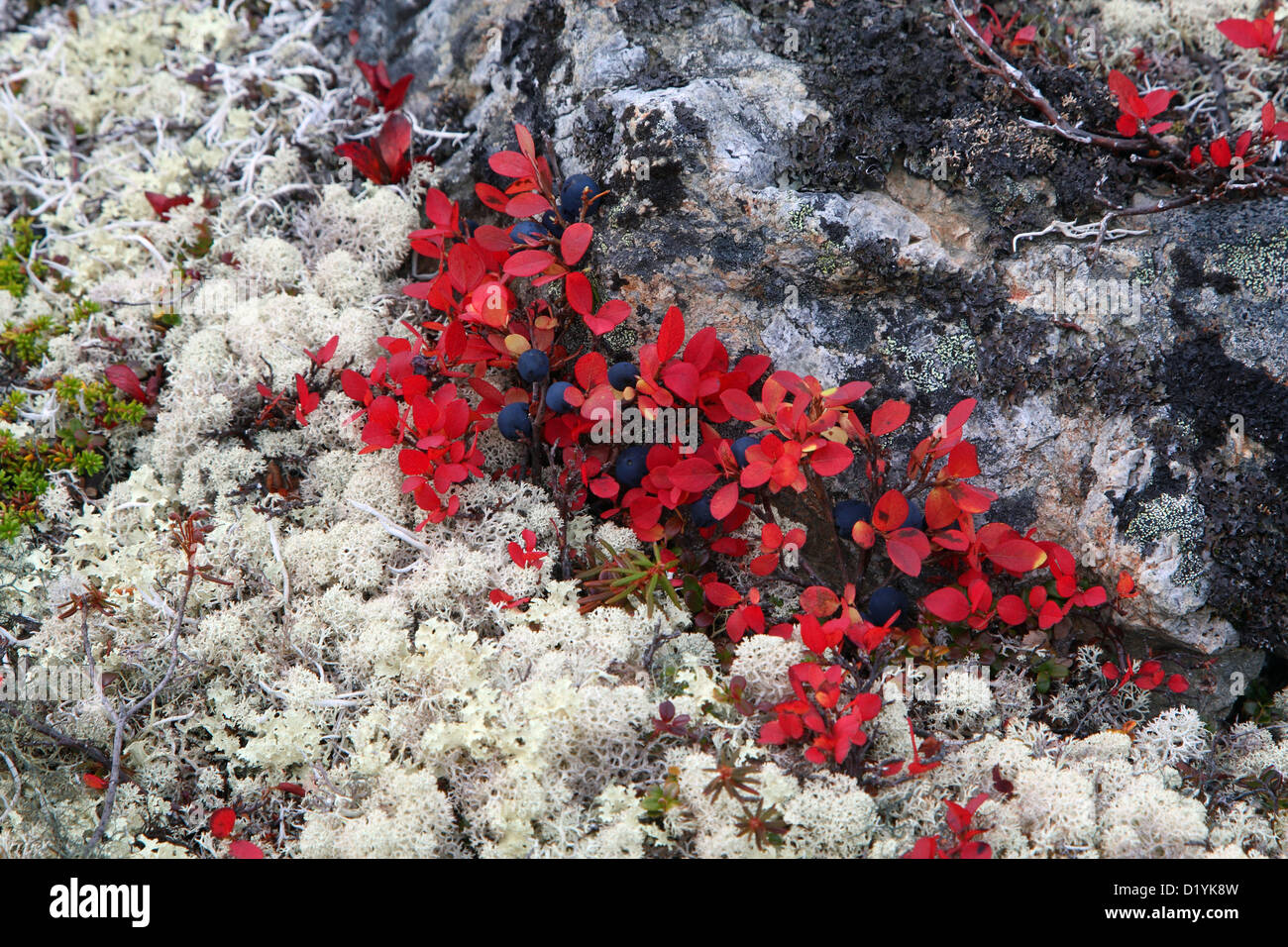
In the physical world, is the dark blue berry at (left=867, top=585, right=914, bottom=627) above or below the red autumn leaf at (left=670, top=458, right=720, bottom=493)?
below

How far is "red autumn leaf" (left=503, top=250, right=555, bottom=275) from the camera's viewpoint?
90.3 inches

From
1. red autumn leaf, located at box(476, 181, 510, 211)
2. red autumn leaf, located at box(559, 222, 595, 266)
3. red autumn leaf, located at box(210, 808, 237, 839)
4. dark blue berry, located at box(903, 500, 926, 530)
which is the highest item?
red autumn leaf, located at box(476, 181, 510, 211)

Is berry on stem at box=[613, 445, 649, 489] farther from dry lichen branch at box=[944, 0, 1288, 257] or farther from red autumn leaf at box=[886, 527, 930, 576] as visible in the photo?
dry lichen branch at box=[944, 0, 1288, 257]

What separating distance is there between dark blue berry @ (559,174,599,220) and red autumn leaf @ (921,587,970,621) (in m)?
1.39

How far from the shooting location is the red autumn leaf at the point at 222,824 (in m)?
2.07

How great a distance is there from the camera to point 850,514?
7.36 feet

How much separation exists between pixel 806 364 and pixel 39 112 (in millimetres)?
3295

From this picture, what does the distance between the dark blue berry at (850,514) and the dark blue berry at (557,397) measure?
2.50 ft

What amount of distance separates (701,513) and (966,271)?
977 mm

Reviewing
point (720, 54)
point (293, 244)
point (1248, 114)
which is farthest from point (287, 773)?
point (1248, 114)

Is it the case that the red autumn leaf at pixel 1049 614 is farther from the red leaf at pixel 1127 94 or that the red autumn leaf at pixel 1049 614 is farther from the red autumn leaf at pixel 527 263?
the red autumn leaf at pixel 527 263

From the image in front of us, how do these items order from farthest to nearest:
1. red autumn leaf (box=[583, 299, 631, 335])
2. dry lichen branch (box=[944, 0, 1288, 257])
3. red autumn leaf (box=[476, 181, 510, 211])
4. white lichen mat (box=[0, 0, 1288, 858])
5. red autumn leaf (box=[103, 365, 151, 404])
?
red autumn leaf (box=[103, 365, 151, 404]) → red autumn leaf (box=[476, 181, 510, 211]) → dry lichen branch (box=[944, 0, 1288, 257]) → red autumn leaf (box=[583, 299, 631, 335]) → white lichen mat (box=[0, 0, 1288, 858])

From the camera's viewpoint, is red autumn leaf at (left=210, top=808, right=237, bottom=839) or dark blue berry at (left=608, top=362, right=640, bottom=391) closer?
red autumn leaf at (left=210, top=808, right=237, bottom=839)

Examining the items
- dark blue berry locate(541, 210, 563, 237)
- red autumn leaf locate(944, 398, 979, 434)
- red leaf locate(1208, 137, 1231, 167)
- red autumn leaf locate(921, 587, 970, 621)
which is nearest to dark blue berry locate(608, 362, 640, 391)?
dark blue berry locate(541, 210, 563, 237)
